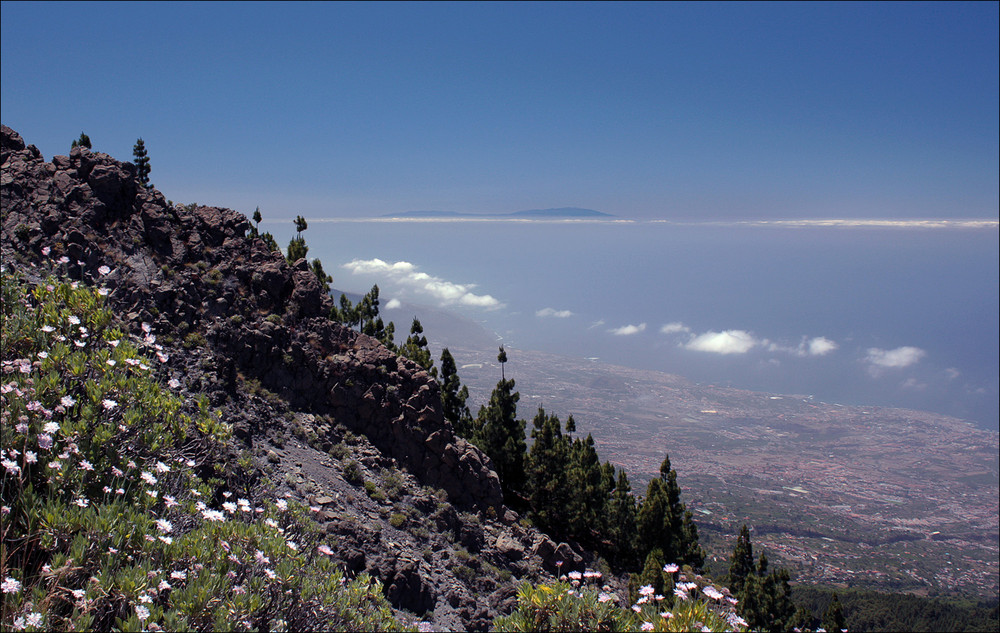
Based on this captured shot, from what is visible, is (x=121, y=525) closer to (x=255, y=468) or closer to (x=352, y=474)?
(x=255, y=468)

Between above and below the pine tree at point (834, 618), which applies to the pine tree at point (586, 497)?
above

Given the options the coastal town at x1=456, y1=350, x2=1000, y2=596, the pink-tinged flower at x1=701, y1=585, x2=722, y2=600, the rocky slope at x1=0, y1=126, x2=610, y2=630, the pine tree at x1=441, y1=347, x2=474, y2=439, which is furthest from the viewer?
the coastal town at x1=456, y1=350, x2=1000, y2=596

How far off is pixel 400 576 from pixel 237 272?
46.7 feet

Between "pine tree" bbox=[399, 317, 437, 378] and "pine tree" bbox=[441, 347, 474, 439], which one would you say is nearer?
"pine tree" bbox=[399, 317, 437, 378]

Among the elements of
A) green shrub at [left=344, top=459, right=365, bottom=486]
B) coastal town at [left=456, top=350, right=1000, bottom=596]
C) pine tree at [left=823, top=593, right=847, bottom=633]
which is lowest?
coastal town at [left=456, top=350, right=1000, bottom=596]

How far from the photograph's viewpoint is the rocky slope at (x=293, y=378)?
56.3ft

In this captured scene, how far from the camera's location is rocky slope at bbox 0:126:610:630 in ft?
56.3

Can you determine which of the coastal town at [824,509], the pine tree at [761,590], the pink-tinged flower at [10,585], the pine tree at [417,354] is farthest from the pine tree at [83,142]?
the coastal town at [824,509]

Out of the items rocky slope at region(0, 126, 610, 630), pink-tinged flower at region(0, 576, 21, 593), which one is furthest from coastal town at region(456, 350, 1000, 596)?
pink-tinged flower at region(0, 576, 21, 593)

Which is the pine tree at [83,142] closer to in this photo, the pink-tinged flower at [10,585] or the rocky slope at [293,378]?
the rocky slope at [293,378]

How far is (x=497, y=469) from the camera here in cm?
2800

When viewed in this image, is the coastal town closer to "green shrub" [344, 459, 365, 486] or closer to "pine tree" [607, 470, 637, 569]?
"pine tree" [607, 470, 637, 569]

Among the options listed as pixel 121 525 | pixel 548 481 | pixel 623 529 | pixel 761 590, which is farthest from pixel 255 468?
Answer: pixel 761 590

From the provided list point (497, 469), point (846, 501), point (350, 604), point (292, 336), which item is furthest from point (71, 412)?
point (846, 501)
